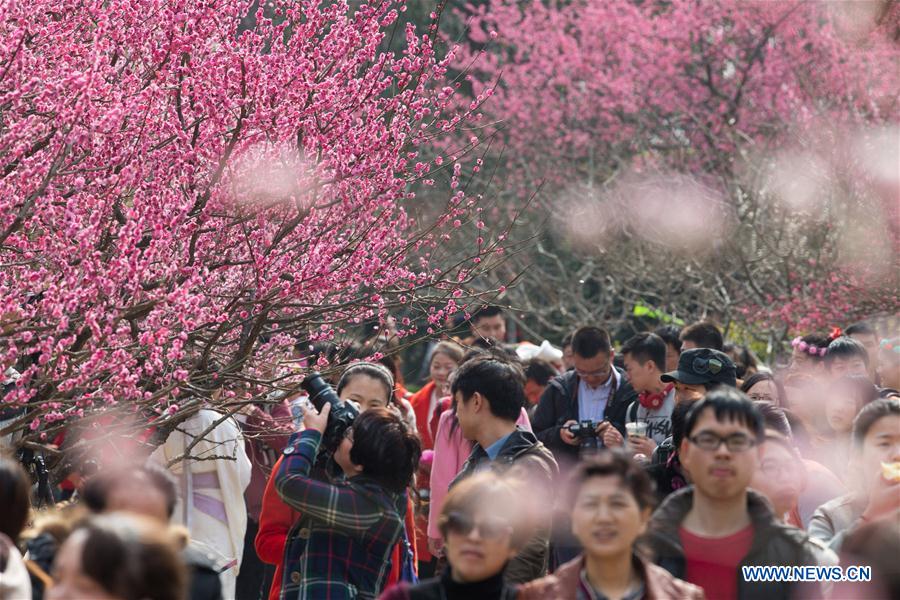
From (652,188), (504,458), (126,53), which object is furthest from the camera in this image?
(652,188)

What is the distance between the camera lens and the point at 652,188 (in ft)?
59.4

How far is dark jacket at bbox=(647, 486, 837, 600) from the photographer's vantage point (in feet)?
13.3

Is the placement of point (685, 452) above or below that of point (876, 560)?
above

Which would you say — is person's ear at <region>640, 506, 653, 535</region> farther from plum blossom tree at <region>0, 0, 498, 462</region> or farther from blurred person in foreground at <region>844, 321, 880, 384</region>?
blurred person in foreground at <region>844, 321, 880, 384</region>

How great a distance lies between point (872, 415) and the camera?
5332 mm

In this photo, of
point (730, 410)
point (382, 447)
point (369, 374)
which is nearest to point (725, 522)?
point (730, 410)

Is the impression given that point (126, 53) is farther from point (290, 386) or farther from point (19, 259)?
point (290, 386)

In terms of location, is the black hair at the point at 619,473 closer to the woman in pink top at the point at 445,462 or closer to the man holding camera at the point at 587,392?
the woman in pink top at the point at 445,462

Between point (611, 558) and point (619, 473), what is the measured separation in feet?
0.82

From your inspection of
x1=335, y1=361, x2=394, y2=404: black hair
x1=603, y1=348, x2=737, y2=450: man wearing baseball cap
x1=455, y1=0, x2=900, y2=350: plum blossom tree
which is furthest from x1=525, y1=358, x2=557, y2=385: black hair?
x1=335, y1=361, x2=394, y2=404: black hair

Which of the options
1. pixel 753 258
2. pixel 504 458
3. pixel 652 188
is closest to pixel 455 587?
pixel 504 458

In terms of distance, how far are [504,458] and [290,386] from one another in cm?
144

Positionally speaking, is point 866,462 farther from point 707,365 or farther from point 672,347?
point 672,347

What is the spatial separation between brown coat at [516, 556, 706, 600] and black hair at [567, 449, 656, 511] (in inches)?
7.7
